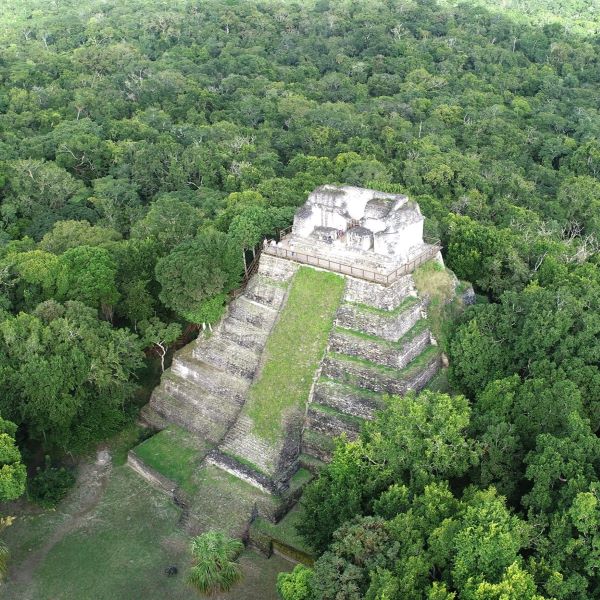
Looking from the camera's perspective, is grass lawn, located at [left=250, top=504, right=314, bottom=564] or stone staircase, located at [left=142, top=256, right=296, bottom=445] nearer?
grass lawn, located at [left=250, top=504, right=314, bottom=564]

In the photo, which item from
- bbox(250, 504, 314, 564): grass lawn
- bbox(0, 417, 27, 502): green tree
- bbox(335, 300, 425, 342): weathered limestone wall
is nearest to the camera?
bbox(0, 417, 27, 502): green tree

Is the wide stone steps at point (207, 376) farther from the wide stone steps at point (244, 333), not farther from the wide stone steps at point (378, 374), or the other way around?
the wide stone steps at point (378, 374)

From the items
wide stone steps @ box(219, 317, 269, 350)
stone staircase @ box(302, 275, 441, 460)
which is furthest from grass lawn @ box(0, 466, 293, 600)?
wide stone steps @ box(219, 317, 269, 350)

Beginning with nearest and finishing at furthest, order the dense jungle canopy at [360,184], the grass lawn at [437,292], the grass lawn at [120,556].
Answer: the dense jungle canopy at [360,184] → the grass lawn at [120,556] → the grass lawn at [437,292]

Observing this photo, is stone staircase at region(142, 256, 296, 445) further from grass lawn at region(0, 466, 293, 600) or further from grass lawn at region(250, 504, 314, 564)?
grass lawn at region(250, 504, 314, 564)

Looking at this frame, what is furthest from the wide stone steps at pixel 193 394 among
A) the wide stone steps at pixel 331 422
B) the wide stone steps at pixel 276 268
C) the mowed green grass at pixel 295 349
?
the wide stone steps at pixel 276 268

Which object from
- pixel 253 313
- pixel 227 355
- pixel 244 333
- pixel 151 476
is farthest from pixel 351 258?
pixel 151 476

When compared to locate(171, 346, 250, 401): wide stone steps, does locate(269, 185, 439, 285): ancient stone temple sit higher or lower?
higher
